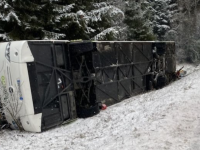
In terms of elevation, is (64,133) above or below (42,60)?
below

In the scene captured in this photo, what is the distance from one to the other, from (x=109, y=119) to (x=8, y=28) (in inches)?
273

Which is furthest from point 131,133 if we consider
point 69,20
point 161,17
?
point 161,17

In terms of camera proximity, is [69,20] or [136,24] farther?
[136,24]

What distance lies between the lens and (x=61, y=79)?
273 inches

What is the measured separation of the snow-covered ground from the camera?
4172 mm

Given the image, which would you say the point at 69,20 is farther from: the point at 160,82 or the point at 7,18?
the point at 160,82

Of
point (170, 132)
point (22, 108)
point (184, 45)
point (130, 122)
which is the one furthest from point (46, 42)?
point (184, 45)

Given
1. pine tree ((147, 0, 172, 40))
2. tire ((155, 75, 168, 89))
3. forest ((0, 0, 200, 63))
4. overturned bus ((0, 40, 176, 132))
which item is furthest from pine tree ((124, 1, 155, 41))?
overturned bus ((0, 40, 176, 132))

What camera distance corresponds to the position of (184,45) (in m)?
26.1

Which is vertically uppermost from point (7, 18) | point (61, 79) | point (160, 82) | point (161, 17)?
point (161, 17)

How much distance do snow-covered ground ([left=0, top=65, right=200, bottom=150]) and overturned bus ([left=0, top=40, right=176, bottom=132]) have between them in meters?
0.58

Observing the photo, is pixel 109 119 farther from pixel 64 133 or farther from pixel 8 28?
pixel 8 28

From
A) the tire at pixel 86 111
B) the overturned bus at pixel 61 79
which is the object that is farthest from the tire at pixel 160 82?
the tire at pixel 86 111

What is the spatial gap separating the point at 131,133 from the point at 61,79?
10.4 ft
